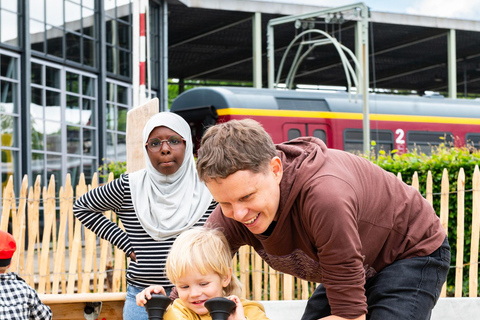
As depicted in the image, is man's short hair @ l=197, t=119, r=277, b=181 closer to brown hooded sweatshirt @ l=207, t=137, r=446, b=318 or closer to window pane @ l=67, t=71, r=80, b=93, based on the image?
brown hooded sweatshirt @ l=207, t=137, r=446, b=318

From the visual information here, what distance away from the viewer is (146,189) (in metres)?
3.81

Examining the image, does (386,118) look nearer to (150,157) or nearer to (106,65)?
(106,65)

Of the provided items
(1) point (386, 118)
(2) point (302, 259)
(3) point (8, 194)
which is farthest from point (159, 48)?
(2) point (302, 259)

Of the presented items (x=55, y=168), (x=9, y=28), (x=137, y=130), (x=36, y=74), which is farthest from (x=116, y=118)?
(x=137, y=130)

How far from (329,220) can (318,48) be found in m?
21.7

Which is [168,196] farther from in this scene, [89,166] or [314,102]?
[89,166]

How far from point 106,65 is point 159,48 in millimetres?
2503

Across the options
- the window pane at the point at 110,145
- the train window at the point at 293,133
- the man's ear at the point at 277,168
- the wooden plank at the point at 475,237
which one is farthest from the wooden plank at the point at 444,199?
the window pane at the point at 110,145

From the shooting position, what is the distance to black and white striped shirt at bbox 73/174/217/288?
3615 millimetres

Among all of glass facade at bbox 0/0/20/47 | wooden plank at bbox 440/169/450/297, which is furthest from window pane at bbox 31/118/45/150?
wooden plank at bbox 440/169/450/297

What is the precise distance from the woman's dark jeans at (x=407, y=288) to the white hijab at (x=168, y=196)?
1444 mm

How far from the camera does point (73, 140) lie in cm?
1433

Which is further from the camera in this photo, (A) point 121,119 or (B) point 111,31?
(A) point 121,119

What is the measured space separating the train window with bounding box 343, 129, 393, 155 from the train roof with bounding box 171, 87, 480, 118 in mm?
443
